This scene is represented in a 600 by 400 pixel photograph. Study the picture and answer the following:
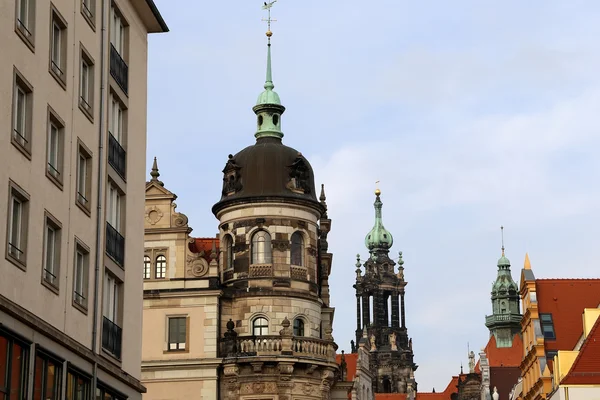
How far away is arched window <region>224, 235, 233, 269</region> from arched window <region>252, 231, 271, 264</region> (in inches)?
48.5

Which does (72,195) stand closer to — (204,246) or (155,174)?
(155,174)

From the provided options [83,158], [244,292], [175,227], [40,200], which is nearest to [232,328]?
[244,292]

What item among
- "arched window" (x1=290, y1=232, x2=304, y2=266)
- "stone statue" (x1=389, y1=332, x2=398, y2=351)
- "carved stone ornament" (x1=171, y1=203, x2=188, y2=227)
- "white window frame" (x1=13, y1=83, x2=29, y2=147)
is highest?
"stone statue" (x1=389, y1=332, x2=398, y2=351)

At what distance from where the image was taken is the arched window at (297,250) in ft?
185

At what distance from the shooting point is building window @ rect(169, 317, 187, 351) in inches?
2172

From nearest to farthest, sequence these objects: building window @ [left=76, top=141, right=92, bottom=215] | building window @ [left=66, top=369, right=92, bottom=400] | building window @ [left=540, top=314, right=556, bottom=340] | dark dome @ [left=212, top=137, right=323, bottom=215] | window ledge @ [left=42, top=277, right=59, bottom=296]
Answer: window ledge @ [left=42, top=277, right=59, bottom=296] < building window @ [left=66, top=369, right=92, bottom=400] < building window @ [left=76, top=141, right=92, bottom=215] < building window @ [left=540, top=314, right=556, bottom=340] < dark dome @ [left=212, top=137, right=323, bottom=215]

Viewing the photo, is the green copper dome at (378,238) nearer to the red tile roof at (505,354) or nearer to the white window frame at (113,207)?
the red tile roof at (505,354)

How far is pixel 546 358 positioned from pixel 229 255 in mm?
14384

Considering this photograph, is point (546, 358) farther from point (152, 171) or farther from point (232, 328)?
point (152, 171)

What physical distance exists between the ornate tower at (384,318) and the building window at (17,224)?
12048 cm

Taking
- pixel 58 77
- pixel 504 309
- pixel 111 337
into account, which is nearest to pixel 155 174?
pixel 111 337

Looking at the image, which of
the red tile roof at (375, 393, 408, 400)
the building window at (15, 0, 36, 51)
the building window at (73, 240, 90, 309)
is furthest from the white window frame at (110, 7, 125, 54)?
the red tile roof at (375, 393, 408, 400)

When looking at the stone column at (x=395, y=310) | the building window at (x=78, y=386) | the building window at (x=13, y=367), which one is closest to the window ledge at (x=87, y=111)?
the building window at (x=78, y=386)

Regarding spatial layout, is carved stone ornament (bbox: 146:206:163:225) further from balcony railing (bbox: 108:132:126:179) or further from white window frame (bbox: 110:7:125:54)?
balcony railing (bbox: 108:132:126:179)
